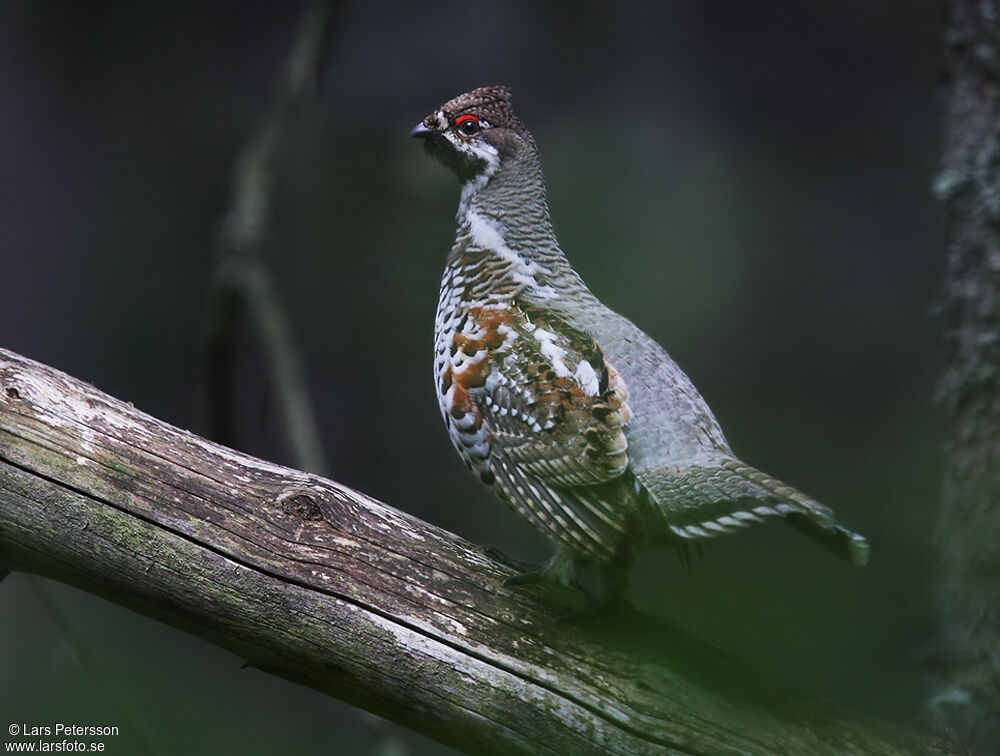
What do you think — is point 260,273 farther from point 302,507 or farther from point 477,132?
point 302,507

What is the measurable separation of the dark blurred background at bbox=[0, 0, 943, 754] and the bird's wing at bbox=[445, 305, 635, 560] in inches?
106

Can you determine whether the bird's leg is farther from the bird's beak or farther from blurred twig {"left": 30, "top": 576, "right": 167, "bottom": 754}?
the bird's beak

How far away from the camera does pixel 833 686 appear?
1.41 meters

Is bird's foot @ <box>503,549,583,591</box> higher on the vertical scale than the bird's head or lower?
lower

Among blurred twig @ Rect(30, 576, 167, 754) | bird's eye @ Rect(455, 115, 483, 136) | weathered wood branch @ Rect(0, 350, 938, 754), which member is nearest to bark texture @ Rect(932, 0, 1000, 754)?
weathered wood branch @ Rect(0, 350, 938, 754)

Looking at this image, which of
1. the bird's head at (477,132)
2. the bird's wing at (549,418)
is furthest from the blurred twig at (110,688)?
the bird's head at (477,132)

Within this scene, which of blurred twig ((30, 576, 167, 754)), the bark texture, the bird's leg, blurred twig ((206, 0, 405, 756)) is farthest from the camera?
blurred twig ((206, 0, 405, 756))

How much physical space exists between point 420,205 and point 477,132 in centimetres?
268

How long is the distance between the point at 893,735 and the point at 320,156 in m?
4.72

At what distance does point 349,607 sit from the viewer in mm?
2070

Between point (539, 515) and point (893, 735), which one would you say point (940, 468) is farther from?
point (539, 515)

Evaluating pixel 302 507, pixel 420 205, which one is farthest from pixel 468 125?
pixel 420 205

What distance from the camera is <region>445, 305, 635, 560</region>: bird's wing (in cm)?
218

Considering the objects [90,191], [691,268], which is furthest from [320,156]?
[691,268]
